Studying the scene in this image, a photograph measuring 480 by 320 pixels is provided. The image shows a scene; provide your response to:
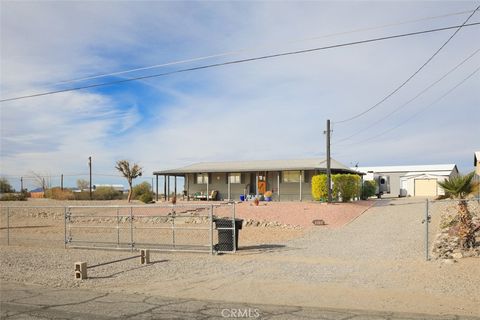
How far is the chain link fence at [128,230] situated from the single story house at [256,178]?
8183 millimetres

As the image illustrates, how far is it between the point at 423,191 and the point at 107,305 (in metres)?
49.4

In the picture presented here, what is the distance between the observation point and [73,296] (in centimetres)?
930

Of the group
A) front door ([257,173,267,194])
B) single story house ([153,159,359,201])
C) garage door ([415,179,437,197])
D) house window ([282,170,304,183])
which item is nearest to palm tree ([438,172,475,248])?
single story house ([153,159,359,201])

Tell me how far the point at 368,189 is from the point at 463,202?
99.6 ft

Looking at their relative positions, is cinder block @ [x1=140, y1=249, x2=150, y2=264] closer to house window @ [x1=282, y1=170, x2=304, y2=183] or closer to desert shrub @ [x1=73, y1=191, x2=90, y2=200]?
house window @ [x1=282, y1=170, x2=304, y2=183]

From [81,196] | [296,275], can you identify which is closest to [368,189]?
[81,196]

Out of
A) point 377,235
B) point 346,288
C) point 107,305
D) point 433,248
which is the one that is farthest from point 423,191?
point 107,305

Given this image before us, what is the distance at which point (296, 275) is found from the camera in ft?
36.9

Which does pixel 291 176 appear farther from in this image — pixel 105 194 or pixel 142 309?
pixel 142 309

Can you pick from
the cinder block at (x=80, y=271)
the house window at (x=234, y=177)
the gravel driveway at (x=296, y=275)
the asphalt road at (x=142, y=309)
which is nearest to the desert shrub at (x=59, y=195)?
the house window at (x=234, y=177)

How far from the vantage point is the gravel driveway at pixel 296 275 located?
890 centimetres

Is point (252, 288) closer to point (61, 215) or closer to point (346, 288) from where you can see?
point (346, 288)

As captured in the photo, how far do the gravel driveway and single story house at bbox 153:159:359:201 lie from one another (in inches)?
765

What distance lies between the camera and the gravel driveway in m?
8.90
